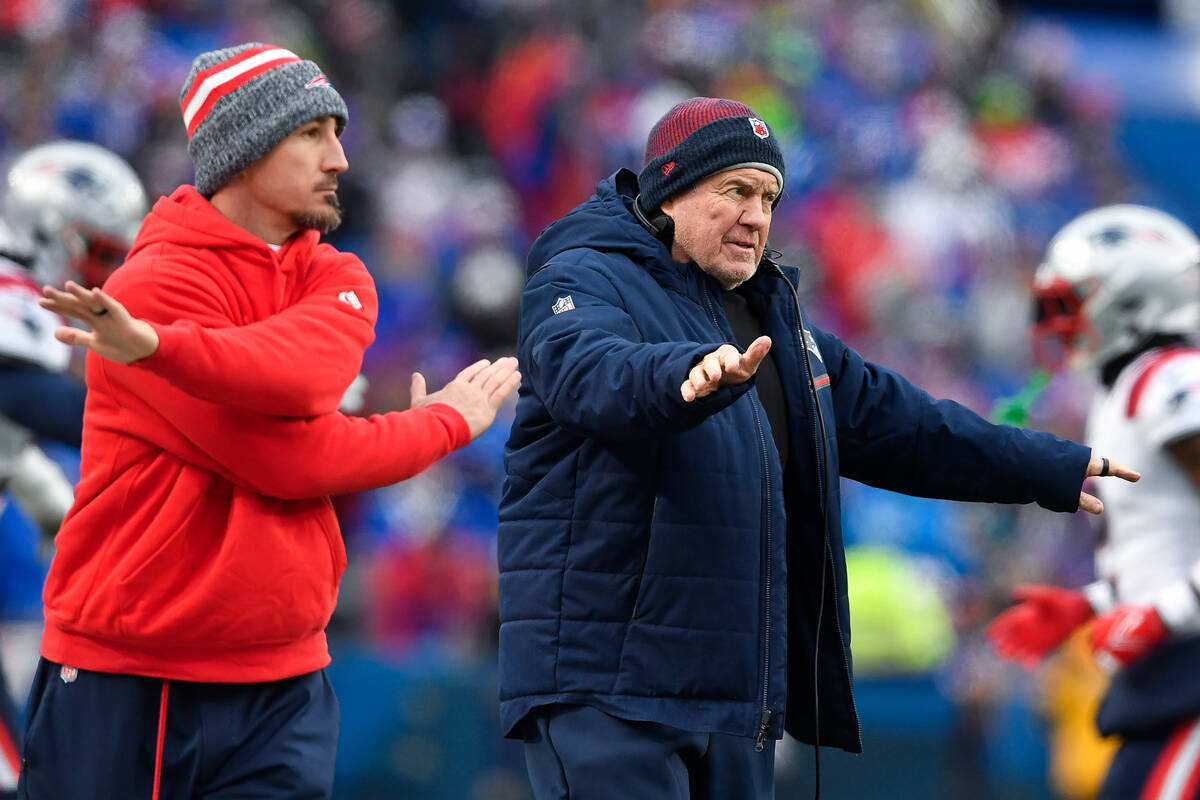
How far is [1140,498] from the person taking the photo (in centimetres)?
516

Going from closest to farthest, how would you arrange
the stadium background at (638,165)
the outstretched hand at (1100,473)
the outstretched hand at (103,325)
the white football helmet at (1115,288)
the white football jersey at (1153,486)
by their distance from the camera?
1. the outstretched hand at (103,325)
2. the outstretched hand at (1100,473)
3. the white football jersey at (1153,486)
4. the white football helmet at (1115,288)
5. the stadium background at (638,165)

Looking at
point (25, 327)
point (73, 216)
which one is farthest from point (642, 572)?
point (73, 216)

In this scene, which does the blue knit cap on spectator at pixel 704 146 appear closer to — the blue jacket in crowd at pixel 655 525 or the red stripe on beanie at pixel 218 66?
the blue jacket in crowd at pixel 655 525

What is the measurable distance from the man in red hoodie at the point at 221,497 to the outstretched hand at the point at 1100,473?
1515mm

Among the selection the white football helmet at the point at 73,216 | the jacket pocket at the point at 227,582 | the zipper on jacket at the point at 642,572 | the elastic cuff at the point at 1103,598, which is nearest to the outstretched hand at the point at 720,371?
the zipper on jacket at the point at 642,572

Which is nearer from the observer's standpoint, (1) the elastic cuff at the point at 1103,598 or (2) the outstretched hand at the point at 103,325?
(2) the outstretched hand at the point at 103,325

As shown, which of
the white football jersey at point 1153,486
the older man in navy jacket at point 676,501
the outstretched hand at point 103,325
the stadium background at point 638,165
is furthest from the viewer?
the stadium background at point 638,165

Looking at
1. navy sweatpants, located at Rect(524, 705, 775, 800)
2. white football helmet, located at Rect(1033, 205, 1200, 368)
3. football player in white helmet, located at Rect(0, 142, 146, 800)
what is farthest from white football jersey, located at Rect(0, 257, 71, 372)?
white football helmet, located at Rect(1033, 205, 1200, 368)

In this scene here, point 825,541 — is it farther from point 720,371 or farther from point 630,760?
point 720,371

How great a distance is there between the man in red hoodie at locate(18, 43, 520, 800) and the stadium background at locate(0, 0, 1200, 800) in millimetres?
4917

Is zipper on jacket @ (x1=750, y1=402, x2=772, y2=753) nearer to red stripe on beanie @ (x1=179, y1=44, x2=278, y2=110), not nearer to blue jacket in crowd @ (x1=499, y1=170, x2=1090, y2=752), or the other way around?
blue jacket in crowd @ (x1=499, y1=170, x2=1090, y2=752)

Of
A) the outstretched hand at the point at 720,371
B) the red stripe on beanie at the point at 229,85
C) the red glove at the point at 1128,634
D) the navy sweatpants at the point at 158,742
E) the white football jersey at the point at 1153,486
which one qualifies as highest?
the red stripe on beanie at the point at 229,85

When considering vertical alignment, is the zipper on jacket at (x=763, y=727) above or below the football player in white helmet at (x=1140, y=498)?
below

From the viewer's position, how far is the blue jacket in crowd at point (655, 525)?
135 inches
